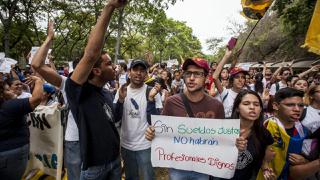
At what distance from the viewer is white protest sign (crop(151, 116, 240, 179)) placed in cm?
293

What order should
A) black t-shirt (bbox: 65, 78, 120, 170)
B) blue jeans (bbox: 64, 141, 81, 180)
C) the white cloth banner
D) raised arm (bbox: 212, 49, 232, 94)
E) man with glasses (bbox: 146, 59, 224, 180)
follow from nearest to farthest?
black t-shirt (bbox: 65, 78, 120, 170)
man with glasses (bbox: 146, 59, 224, 180)
blue jeans (bbox: 64, 141, 81, 180)
raised arm (bbox: 212, 49, 232, 94)
the white cloth banner

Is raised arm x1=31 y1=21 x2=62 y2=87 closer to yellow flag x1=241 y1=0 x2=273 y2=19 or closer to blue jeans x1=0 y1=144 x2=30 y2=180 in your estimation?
blue jeans x1=0 y1=144 x2=30 y2=180

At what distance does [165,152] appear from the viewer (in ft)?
10.4

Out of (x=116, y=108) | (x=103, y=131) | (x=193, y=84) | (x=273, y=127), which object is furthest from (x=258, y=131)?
(x=116, y=108)

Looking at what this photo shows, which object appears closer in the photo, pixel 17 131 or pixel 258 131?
pixel 258 131

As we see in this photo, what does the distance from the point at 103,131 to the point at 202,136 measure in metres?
0.94

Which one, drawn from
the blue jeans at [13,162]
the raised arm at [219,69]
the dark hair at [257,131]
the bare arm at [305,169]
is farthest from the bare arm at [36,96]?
the bare arm at [305,169]

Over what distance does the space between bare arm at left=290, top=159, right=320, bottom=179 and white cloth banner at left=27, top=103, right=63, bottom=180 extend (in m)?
3.15

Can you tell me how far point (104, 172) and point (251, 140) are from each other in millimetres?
1367

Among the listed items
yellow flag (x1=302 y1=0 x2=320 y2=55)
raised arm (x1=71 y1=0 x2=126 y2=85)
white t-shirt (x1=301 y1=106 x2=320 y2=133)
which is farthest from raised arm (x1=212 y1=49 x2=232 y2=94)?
raised arm (x1=71 y1=0 x2=126 y2=85)

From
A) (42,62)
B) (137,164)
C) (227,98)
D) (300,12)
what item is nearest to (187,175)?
(137,164)

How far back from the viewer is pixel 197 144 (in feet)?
10.2

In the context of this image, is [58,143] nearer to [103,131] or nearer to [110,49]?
[103,131]

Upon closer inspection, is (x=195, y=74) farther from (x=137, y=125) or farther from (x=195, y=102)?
(x=137, y=125)
